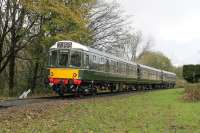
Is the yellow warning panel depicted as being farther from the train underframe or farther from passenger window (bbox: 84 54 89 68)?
passenger window (bbox: 84 54 89 68)

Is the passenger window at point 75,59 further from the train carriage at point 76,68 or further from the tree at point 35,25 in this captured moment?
the tree at point 35,25

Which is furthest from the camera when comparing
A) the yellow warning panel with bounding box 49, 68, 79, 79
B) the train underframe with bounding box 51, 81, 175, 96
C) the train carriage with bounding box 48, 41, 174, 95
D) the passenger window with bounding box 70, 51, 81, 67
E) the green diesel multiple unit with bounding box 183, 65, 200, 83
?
the green diesel multiple unit with bounding box 183, 65, 200, 83

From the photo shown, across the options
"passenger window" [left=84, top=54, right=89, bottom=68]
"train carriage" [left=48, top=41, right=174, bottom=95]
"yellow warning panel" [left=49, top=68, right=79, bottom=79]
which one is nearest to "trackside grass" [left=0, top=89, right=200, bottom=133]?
"yellow warning panel" [left=49, top=68, right=79, bottom=79]

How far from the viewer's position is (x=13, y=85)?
3662cm

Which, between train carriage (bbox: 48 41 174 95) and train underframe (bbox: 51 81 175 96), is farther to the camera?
train underframe (bbox: 51 81 175 96)

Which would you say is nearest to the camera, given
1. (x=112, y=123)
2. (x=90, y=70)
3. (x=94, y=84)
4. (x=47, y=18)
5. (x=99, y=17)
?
(x=112, y=123)

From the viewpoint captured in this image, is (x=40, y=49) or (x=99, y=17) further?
(x=99, y=17)

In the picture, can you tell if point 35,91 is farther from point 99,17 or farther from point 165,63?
point 165,63

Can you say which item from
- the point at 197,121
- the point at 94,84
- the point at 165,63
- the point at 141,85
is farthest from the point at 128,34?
the point at 165,63

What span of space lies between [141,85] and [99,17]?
10.1m

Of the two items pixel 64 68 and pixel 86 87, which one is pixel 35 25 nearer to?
pixel 86 87

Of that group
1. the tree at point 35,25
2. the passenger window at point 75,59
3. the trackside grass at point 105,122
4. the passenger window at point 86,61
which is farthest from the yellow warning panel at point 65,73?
the trackside grass at point 105,122

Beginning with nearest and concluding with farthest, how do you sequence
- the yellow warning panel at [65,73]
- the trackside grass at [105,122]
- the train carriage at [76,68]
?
the trackside grass at [105,122] < the yellow warning panel at [65,73] < the train carriage at [76,68]

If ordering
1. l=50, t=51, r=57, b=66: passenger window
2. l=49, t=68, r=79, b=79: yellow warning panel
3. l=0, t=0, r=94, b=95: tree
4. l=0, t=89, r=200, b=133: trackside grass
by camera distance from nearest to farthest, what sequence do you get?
l=0, t=89, r=200, b=133: trackside grass
l=49, t=68, r=79, b=79: yellow warning panel
l=50, t=51, r=57, b=66: passenger window
l=0, t=0, r=94, b=95: tree
